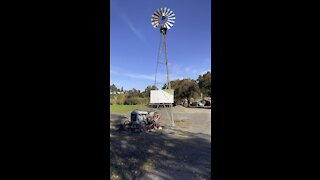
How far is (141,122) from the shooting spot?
30.3 feet

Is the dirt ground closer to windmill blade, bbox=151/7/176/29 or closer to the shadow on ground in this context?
the shadow on ground

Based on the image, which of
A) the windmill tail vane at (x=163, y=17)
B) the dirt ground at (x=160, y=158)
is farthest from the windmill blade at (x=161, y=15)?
the dirt ground at (x=160, y=158)

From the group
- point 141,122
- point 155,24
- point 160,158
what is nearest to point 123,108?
point 141,122

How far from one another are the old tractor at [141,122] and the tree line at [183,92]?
38.2ft

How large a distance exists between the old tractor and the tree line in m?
11.6

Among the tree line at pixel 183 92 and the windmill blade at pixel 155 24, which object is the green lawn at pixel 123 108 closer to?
the tree line at pixel 183 92

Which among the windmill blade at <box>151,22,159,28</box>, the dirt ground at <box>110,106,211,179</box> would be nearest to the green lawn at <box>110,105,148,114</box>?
the windmill blade at <box>151,22,159,28</box>

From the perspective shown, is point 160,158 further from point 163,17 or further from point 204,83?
point 204,83
